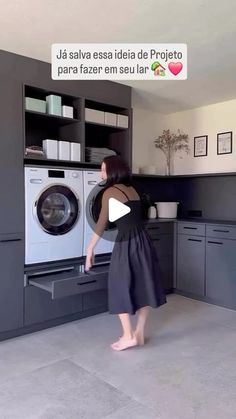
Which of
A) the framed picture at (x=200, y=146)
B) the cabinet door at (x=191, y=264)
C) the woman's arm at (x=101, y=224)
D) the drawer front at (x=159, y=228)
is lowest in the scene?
the cabinet door at (x=191, y=264)

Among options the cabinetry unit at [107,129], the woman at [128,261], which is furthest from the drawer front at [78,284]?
the cabinetry unit at [107,129]

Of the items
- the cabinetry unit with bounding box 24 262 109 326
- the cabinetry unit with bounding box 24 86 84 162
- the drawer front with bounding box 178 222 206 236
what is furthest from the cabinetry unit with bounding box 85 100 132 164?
the cabinetry unit with bounding box 24 262 109 326

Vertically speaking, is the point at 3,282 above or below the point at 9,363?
above

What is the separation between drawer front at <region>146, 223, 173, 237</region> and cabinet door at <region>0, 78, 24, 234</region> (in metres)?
1.59

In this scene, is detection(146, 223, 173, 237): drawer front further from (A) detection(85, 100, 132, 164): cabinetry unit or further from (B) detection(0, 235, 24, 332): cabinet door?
(B) detection(0, 235, 24, 332): cabinet door

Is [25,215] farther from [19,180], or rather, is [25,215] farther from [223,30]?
[223,30]

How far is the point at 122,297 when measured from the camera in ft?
8.27

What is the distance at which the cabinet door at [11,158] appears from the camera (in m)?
2.73

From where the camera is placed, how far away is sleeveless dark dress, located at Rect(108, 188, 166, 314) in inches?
99.3

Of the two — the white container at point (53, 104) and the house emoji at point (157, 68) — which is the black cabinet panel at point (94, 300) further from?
the house emoji at point (157, 68)

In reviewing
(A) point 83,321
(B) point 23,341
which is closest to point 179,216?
(A) point 83,321

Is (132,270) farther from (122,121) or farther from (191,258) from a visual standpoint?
(122,121)

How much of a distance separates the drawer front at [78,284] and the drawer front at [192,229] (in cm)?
146

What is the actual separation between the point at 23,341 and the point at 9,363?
39cm
